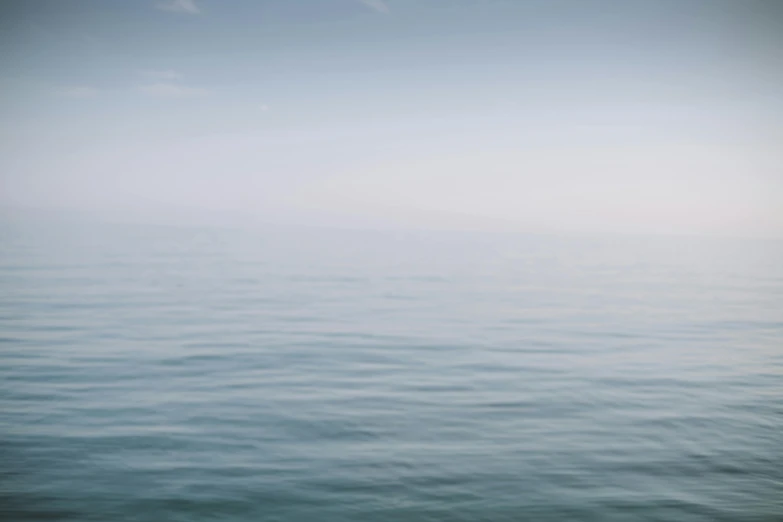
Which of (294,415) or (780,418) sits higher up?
(780,418)

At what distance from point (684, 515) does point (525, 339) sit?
8575 mm

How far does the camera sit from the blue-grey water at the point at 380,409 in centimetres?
603

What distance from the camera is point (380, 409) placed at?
28.9 ft

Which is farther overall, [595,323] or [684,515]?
[595,323]

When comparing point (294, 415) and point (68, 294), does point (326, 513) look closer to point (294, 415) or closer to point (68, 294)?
point (294, 415)

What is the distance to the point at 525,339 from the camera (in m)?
14.4

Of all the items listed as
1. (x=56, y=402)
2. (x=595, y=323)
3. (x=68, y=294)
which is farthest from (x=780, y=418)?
(x=68, y=294)

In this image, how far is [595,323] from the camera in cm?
1688

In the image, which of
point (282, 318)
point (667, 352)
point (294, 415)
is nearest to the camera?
point (294, 415)

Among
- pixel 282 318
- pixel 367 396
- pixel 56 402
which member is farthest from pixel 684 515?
pixel 282 318

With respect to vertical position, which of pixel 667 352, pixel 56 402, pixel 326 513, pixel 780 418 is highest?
pixel 667 352

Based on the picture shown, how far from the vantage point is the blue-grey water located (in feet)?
19.8

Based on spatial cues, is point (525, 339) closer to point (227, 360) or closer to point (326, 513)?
point (227, 360)

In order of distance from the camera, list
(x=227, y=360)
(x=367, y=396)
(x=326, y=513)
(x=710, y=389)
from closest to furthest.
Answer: (x=326, y=513)
(x=367, y=396)
(x=710, y=389)
(x=227, y=360)
